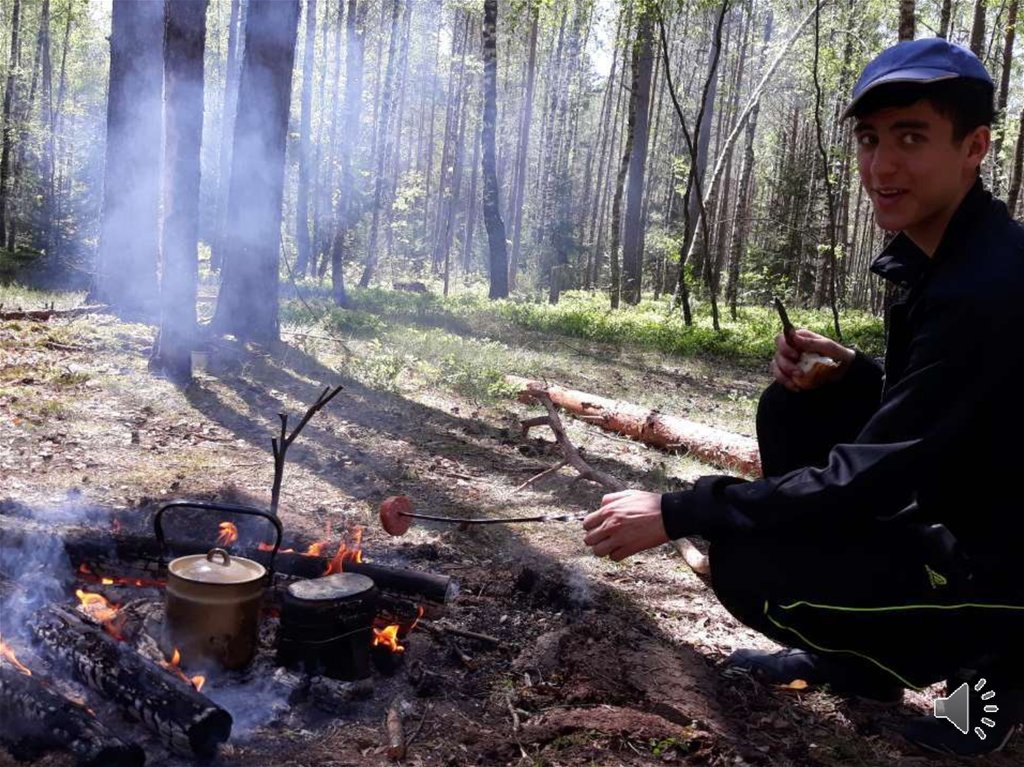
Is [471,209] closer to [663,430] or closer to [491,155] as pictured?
[491,155]

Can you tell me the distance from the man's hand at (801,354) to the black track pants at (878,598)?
2.29 feet

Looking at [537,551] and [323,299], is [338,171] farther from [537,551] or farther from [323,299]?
[537,551]

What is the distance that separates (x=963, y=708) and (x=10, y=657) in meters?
2.89

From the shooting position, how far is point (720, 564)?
246cm

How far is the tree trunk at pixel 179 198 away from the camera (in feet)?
25.0

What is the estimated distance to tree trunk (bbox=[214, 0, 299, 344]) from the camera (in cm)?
924

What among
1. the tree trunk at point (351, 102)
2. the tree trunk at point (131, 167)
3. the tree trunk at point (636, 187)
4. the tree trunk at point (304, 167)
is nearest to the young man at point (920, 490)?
the tree trunk at point (131, 167)

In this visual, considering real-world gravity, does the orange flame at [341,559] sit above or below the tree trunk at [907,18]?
below

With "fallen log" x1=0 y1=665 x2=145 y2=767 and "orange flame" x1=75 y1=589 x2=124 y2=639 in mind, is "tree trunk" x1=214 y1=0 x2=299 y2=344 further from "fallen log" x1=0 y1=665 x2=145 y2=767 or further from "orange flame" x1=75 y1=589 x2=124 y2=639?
"fallen log" x1=0 y1=665 x2=145 y2=767

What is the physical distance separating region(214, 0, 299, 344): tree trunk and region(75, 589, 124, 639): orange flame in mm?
7063

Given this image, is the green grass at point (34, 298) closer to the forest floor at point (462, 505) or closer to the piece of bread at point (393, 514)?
the forest floor at point (462, 505)


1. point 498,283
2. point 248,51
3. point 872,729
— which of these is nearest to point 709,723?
point 872,729

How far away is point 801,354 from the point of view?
2959 millimetres

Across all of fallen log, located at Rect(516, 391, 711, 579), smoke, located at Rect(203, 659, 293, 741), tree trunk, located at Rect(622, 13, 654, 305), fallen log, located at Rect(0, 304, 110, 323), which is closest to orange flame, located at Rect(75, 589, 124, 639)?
smoke, located at Rect(203, 659, 293, 741)
